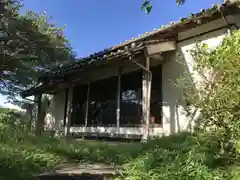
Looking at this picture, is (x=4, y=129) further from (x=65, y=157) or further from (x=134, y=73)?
(x=134, y=73)

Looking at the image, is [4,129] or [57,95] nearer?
[4,129]

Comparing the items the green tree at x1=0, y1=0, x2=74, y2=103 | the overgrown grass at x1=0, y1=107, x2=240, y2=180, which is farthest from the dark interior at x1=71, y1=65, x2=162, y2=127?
the overgrown grass at x1=0, y1=107, x2=240, y2=180

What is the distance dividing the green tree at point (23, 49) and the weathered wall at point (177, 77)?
22.8 feet

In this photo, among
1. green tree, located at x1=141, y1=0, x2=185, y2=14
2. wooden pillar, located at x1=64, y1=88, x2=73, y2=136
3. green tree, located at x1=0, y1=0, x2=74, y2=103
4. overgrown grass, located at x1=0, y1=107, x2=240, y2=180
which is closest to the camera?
green tree, located at x1=141, y1=0, x2=185, y2=14

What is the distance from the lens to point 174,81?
361 inches

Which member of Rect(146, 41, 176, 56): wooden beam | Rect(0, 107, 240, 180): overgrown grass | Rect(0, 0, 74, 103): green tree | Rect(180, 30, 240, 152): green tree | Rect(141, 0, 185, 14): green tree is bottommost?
Rect(0, 107, 240, 180): overgrown grass

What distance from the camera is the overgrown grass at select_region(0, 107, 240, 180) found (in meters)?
4.59

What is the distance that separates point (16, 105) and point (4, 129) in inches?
487

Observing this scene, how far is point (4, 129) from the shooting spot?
9.23 metres

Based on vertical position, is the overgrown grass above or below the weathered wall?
below

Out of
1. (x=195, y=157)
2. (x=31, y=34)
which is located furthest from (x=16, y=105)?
(x=195, y=157)

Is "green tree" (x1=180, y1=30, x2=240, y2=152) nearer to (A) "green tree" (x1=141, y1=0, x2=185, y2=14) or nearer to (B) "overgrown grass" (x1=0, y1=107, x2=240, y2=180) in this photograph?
(B) "overgrown grass" (x1=0, y1=107, x2=240, y2=180)

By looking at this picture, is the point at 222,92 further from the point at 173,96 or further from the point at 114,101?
the point at 114,101

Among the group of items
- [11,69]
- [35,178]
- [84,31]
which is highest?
[84,31]
